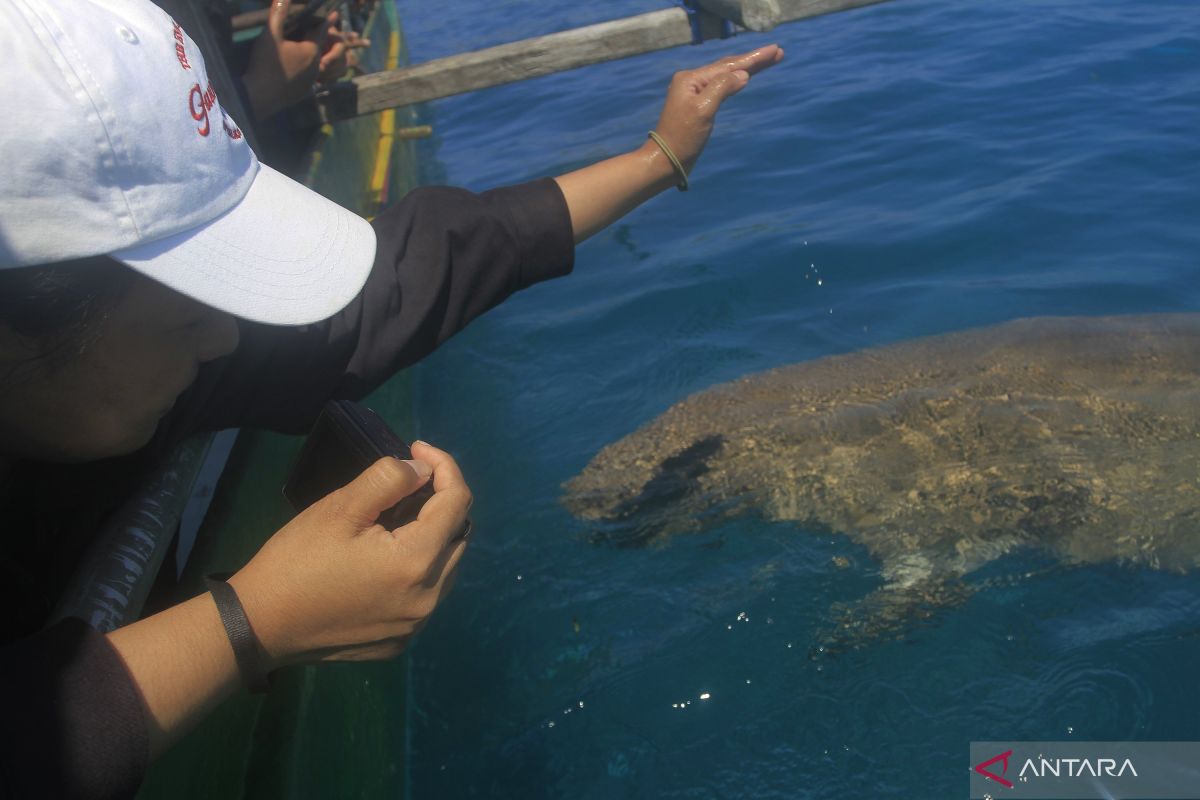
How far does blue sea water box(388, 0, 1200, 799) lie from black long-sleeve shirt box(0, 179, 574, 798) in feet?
4.54

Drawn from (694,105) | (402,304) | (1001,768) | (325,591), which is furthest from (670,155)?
(1001,768)

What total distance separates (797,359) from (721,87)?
255cm

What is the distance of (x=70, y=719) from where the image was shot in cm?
122

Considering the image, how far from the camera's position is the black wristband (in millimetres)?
1437

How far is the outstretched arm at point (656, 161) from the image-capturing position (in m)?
2.61

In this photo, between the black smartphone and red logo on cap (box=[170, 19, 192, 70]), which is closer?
red logo on cap (box=[170, 19, 192, 70])

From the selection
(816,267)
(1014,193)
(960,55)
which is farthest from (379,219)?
(960,55)

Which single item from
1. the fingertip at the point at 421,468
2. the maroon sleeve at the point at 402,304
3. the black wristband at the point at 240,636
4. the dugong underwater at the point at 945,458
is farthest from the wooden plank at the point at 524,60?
the black wristband at the point at 240,636

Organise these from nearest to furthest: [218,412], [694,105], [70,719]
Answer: [70,719] → [218,412] → [694,105]

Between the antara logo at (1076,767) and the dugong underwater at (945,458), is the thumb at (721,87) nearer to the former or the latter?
the dugong underwater at (945,458)

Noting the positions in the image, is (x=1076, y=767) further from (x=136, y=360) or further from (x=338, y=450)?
(x=136, y=360)

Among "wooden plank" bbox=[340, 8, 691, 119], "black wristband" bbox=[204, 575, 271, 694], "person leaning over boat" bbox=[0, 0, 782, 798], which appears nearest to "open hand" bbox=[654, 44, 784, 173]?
"person leaning over boat" bbox=[0, 0, 782, 798]

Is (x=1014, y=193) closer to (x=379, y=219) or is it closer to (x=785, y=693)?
(x=785, y=693)

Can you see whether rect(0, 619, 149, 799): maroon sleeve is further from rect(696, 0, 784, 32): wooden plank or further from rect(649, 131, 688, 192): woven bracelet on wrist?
rect(696, 0, 784, 32): wooden plank
